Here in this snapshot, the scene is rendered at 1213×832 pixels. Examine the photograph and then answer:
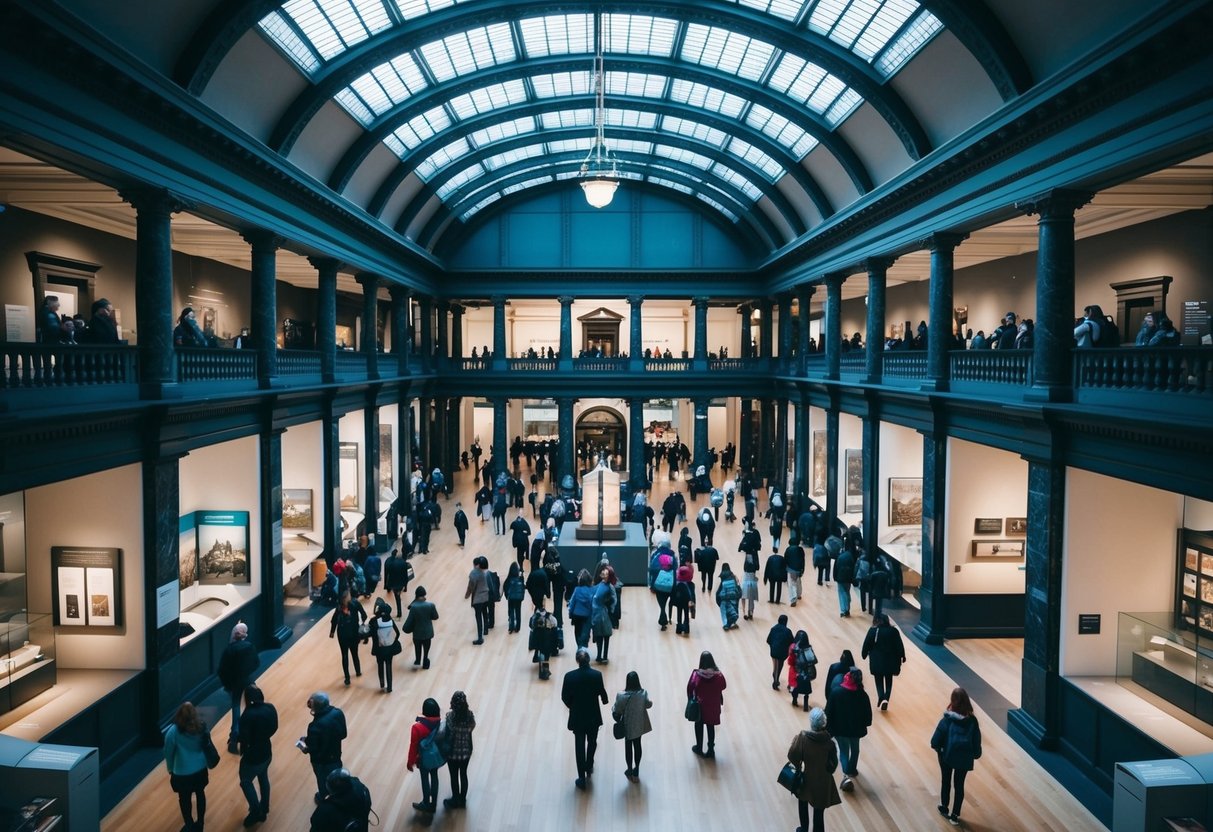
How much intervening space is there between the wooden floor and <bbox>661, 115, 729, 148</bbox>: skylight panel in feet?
46.4

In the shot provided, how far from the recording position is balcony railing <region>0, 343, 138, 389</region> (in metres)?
7.20

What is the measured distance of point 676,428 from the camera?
3481 centimetres

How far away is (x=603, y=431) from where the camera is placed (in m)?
33.2

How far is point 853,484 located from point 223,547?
14408 mm

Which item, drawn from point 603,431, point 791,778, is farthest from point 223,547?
point 603,431

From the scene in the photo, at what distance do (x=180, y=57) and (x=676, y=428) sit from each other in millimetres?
27272

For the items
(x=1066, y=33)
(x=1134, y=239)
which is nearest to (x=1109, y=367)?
(x=1066, y=33)

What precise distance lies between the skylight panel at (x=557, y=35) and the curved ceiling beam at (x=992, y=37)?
25.7 ft

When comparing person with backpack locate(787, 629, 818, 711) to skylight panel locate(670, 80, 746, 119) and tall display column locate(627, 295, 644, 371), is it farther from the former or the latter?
tall display column locate(627, 295, 644, 371)

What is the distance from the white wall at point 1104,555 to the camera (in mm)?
9141

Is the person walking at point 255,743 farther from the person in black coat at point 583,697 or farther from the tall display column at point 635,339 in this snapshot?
the tall display column at point 635,339

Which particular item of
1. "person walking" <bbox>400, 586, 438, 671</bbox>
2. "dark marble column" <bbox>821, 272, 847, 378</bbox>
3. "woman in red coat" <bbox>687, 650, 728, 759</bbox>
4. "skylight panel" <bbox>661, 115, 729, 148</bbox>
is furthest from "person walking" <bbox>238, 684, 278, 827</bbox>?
"skylight panel" <bbox>661, 115, 729, 148</bbox>

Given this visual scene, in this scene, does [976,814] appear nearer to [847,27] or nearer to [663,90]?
[847,27]

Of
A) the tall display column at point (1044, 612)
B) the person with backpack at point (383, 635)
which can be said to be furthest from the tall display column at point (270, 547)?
the tall display column at point (1044, 612)
